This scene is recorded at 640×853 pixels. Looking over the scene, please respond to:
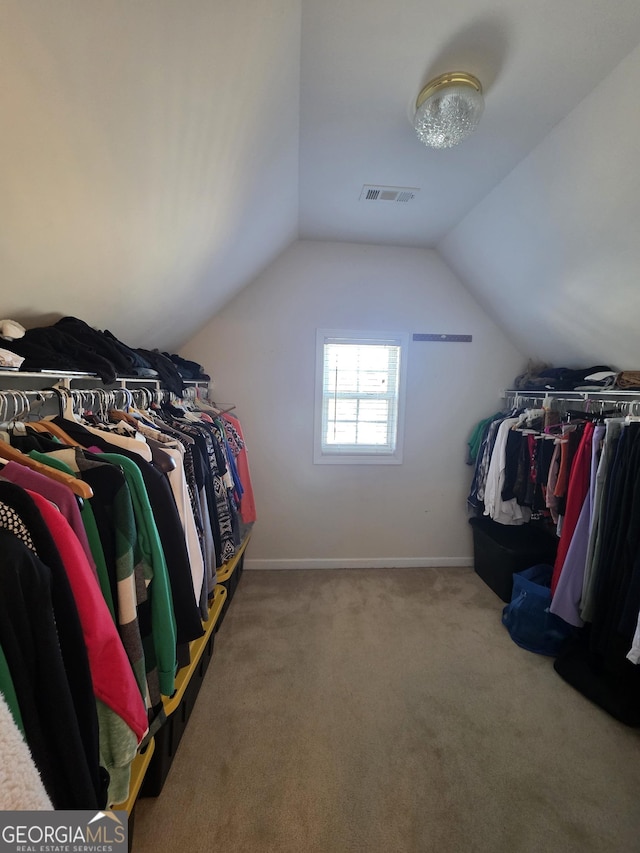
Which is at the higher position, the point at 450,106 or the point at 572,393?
the point at 450,106

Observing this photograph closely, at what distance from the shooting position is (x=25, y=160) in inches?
31.8

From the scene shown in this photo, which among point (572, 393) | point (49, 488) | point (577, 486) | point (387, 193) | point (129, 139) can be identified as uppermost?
point (387, 193)

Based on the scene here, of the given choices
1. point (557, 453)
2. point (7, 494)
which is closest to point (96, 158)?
point (7, 494)

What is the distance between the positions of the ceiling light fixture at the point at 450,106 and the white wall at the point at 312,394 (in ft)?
4.83

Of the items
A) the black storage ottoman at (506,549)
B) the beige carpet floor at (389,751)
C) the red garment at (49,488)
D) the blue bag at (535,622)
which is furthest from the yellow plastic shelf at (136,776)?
the black storage ottoman at (506,549)

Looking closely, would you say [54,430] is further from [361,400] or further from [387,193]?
[361,400]

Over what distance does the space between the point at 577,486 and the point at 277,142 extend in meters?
2.29

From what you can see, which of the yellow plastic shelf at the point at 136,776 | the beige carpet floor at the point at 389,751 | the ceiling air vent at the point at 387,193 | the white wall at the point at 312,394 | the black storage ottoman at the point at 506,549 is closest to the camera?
the yellow plastic shelf at the point at 136,776

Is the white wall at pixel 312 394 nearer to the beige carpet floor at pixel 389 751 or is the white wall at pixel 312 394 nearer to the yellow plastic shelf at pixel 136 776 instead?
the beige carpet floor at pixel 389 751

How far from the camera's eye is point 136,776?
1.06 meters

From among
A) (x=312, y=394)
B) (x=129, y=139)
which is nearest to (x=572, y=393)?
(x=312, y=394)

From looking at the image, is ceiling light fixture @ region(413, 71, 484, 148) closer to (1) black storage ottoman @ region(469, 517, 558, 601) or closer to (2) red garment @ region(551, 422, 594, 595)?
(2) red garment @ region(551, 422, 594, 595)

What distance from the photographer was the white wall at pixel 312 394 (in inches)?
113

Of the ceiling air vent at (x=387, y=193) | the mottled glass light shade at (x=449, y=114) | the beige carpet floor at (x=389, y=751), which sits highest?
the ceiling air vent at (x=387, y=193)
